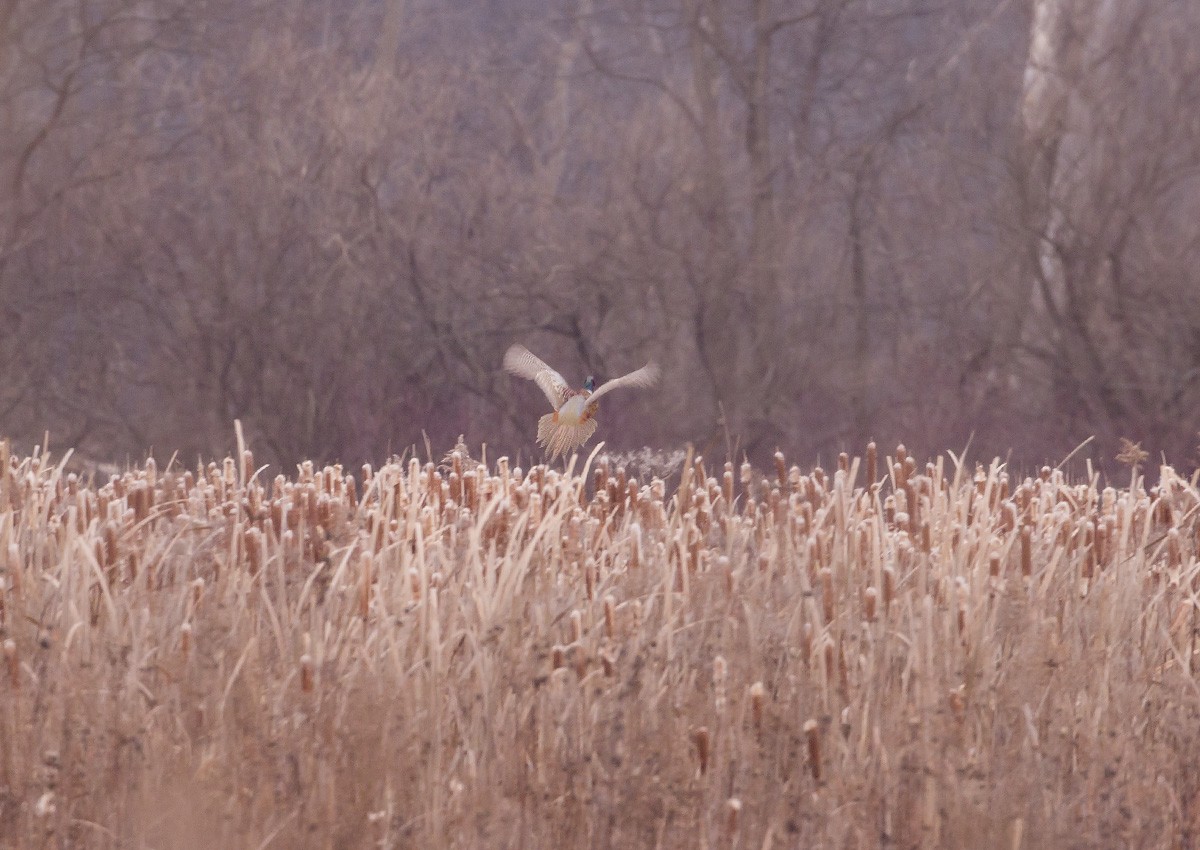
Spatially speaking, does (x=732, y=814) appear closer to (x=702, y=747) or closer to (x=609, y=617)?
(x=702, y=747)

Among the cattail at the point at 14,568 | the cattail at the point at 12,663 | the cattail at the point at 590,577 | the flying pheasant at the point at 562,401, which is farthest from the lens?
the flying pheasant at the point at 562,401

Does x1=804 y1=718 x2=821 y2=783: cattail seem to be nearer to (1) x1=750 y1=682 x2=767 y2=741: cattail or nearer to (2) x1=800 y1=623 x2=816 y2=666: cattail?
(1) x1=750 y1=682 x2=767 y2=741: cattail

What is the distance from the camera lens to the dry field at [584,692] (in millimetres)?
3217

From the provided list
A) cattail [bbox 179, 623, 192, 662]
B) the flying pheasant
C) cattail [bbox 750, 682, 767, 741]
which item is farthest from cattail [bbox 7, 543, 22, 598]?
cattail [bbox 750, 682, 767, 741]

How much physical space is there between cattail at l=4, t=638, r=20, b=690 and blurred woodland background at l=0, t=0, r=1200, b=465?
8.25 metres

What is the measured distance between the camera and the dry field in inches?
127

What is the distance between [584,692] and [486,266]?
8.96 meters

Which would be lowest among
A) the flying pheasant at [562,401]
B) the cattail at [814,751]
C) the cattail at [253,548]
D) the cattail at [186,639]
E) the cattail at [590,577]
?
the cattail at [814,751]

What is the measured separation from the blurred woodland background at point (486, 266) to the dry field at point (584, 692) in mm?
7356

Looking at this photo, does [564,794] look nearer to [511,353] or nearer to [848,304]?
[511,353]

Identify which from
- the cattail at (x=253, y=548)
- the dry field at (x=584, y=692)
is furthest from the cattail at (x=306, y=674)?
the cattail at (x=253, y=548)

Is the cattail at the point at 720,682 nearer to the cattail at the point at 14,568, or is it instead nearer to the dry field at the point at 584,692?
the dry field at the point at 584,692

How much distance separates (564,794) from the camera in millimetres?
3316

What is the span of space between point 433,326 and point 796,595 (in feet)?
27.6
